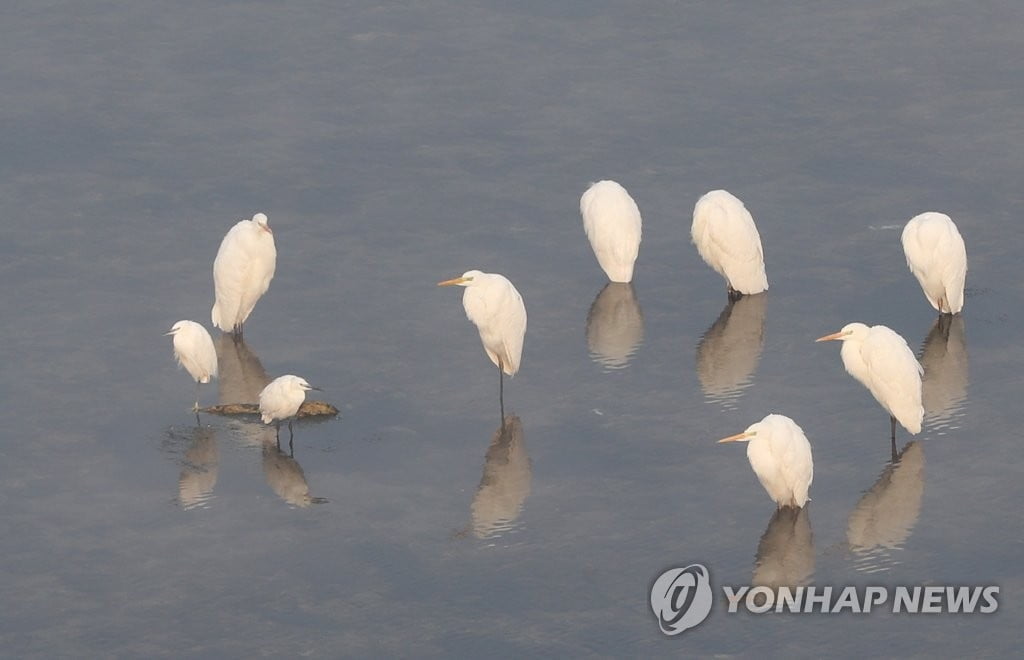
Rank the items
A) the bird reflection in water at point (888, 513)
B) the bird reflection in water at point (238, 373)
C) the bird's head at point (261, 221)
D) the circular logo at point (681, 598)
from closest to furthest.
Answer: the circular logo at point (681, 598)
the bird reflection in water at point (888, 513)
the bird reflection in water at point (238, 373)
the bird's head at point (261, 221)

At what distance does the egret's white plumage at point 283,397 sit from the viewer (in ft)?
60.3

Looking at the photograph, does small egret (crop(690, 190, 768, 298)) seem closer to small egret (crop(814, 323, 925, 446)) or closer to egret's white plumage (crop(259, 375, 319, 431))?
small egret (crop(814, 323, 925, 446))

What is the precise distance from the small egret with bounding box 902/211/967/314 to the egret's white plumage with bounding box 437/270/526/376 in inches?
173

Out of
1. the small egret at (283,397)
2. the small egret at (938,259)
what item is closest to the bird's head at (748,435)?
the small egret at (283,397)

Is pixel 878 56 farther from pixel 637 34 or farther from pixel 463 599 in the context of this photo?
pixel 463 599

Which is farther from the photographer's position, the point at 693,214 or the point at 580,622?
the point at 693,214

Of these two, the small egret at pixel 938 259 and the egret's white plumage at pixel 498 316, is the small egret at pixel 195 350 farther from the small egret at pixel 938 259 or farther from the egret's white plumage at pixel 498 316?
the small egret at pixel 938 259

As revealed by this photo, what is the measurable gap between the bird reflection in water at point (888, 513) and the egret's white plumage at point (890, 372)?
399 mm

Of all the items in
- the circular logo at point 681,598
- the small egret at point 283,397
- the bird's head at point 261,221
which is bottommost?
the circular logo at point 681,598

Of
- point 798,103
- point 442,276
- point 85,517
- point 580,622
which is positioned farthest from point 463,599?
point 798,103

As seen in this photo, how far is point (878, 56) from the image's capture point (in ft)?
93.1

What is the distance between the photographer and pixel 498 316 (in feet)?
64.8

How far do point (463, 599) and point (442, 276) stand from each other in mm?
7288

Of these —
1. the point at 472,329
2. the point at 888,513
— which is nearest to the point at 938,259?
the point at 888,513
